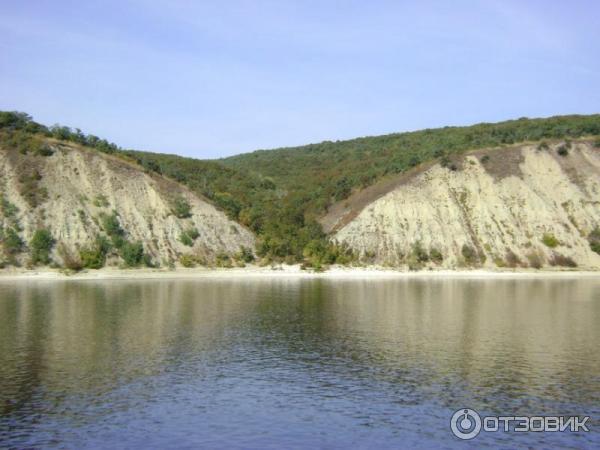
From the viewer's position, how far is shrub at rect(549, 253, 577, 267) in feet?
279

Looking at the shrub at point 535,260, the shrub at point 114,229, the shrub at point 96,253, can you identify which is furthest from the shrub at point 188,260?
the shrub at point 535,260

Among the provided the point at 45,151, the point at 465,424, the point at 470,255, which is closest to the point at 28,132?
the point at 45,151

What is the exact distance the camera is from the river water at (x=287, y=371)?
65.9 ft

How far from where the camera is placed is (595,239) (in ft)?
289

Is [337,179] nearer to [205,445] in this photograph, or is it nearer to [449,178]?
[449,178]

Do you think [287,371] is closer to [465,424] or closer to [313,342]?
[313,342]

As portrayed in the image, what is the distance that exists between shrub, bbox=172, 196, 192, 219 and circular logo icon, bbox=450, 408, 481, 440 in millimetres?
70350

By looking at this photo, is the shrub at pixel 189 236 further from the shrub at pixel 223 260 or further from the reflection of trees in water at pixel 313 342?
the reflection of trees in water at pixel 313 342

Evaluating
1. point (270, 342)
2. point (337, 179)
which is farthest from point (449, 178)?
point (270, 342)

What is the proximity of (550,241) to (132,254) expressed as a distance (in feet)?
173

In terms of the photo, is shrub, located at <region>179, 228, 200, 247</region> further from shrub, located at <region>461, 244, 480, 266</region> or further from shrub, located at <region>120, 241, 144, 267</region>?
shrub, located at <region>461, 244, 480, 266</region>

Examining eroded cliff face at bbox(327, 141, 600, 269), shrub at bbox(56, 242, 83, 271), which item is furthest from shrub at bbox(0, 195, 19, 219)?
eroded cliff face at bbox(327, 141, 600, 269)

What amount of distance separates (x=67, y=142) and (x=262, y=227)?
29152mm

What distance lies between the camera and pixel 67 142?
91875 mm
